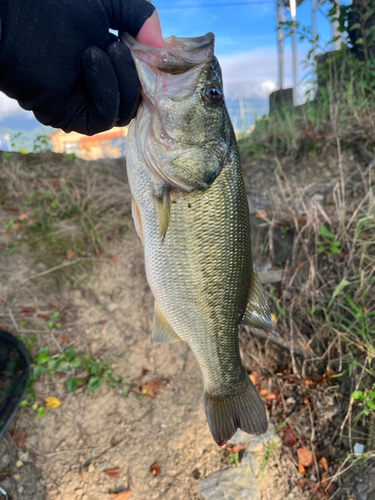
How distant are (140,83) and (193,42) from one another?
0.31 meters

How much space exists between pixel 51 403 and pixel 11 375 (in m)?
0.40

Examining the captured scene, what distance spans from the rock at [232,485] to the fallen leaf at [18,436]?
1.38 meters

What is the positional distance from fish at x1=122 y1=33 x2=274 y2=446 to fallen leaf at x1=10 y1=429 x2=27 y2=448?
161 centimetres

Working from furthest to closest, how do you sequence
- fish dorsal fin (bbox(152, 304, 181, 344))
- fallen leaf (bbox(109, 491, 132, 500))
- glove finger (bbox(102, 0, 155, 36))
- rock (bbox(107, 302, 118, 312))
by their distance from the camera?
rock (bbox(107, 302, 118, 312))
fallen leaf (bbox(109, 491, 132, 500))
fish dorsal fin (bbox(152, 304, 181, 344))
glove finger (bbox(102, 0, 155, 36))

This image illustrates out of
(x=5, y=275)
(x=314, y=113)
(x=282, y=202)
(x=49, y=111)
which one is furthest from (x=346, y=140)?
(x=5, y=275)

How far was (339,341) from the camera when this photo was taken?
2.54m

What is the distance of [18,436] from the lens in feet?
7.48

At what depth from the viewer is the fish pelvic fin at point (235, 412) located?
1.60m

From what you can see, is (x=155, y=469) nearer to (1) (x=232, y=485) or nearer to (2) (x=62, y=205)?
(1) (x=232, y=485)

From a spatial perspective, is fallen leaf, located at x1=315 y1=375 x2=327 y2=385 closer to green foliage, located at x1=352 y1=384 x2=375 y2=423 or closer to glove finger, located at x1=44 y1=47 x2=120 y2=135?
green foliage, located at x1=352 y1=384 x2=375 y2=423

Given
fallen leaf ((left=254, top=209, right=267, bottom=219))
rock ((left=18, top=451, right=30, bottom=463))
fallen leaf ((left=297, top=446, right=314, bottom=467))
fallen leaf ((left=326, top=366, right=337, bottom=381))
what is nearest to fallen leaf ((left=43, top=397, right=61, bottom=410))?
rock ((left=18, top=451, right=30, bottom=463))

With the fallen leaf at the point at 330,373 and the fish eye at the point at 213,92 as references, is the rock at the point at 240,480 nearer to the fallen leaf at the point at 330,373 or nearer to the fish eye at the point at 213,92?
the fallen leaf at the point at 330,373

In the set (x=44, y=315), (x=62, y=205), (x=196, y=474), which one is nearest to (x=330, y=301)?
(x=196, y=474)

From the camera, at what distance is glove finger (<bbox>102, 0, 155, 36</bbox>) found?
1.30 meters
